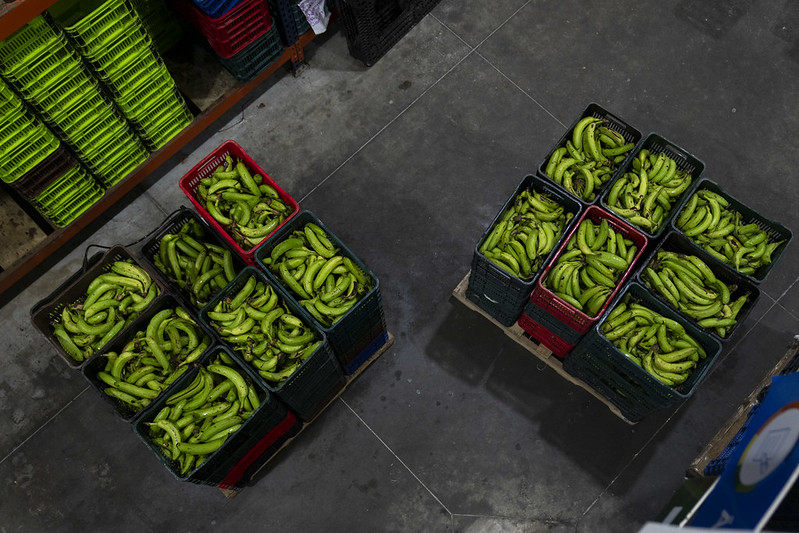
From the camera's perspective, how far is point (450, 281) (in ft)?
18.4

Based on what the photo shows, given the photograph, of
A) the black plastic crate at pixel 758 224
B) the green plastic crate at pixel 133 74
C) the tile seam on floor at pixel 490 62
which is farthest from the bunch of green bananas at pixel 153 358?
the tile seam on floor at pixel 490 62

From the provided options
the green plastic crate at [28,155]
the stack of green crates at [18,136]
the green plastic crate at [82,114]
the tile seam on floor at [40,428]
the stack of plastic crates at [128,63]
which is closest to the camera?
the stack of green crates at [18,136]

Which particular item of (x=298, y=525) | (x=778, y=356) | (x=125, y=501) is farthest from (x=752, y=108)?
(x=125, y=501)

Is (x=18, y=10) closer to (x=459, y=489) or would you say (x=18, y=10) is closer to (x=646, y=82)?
(x=459, y=489)

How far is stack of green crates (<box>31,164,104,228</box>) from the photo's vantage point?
→ 199 inches

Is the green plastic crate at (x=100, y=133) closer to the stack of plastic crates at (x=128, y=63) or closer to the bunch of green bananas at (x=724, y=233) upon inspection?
the stack of plastic crates at (x=128, y=63)

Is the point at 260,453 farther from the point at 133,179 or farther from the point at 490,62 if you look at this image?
the point at 490,62

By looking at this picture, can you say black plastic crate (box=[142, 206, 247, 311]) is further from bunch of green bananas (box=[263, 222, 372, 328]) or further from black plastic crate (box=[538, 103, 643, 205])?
black plastic crate (box=[538, 103, 643, 205])

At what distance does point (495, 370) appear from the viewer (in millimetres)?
5258

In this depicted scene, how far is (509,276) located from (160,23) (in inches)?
169

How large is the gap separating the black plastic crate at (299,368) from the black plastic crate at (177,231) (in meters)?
0.45

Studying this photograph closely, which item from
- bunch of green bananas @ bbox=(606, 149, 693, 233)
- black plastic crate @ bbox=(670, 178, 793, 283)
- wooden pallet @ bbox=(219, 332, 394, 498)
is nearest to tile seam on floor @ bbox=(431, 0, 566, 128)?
bunch of green bananas @ bbox=(606, 149, 693, 233)

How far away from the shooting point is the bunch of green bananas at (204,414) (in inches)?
151

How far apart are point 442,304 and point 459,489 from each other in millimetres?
1630
